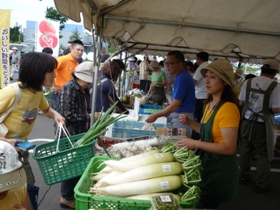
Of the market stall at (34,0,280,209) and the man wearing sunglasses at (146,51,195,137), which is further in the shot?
the man wearing sunglasses at (146,51,195,137)

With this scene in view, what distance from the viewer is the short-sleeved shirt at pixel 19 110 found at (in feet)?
7.80

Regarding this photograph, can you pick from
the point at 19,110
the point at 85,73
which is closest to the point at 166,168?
the point at 19,110

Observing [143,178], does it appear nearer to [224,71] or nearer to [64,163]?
[64,163]

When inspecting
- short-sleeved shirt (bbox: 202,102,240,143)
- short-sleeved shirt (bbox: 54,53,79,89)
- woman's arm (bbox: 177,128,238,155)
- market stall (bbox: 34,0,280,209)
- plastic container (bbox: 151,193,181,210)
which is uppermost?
market stall (bbox: 34,0,280,209)

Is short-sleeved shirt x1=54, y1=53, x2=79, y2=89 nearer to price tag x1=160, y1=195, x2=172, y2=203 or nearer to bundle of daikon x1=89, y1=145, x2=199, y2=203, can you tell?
bundle of daikon x1=89, y1=145, x2=199, y2=203

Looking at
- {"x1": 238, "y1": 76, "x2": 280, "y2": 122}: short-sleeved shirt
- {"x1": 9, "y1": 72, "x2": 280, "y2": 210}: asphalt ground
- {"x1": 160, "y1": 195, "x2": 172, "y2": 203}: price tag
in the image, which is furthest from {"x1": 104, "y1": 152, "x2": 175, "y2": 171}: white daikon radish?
{"x1": 238, "y1": 76, "x2": 280, "y2": 122}: short-sleeved shirt

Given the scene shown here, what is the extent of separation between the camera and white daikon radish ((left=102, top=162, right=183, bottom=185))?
5.48 ft

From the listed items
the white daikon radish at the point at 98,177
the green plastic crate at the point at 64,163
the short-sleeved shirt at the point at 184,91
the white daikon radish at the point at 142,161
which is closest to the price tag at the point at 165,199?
the white daikon radish at the point at 142,161

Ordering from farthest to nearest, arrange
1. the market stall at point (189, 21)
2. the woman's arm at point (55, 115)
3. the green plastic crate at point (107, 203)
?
the market stall at point (189, 21), the woman's arm at point (55, 115), the green plastic crate at point (107, 203)

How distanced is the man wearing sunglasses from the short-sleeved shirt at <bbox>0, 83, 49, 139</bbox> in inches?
66.5

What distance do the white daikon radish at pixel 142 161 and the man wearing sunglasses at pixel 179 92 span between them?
2010mm

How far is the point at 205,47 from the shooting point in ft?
12.5

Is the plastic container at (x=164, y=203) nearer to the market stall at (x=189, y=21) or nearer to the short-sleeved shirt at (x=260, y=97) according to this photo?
the market stall at (x=189, y=21)

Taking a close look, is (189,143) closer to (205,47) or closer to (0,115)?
(0,115)
